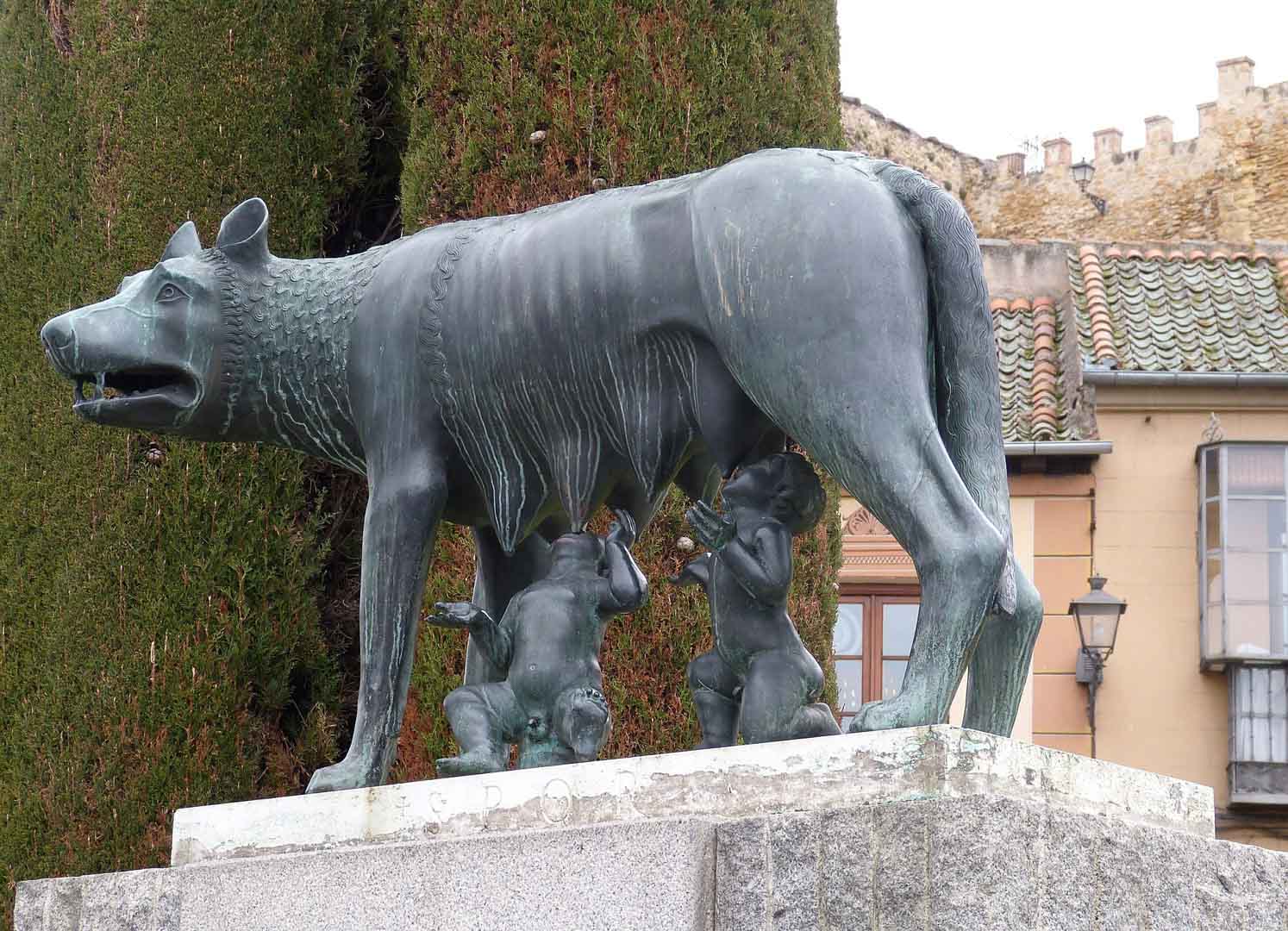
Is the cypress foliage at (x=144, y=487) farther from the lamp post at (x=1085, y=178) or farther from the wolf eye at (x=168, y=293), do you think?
the lamp post at (x=1085, y=178)

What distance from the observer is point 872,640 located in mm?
14961

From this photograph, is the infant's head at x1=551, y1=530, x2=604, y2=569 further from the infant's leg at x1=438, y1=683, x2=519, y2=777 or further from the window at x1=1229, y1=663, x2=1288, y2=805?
the window at x1=1229, y1=663, x2=1288, y2=805

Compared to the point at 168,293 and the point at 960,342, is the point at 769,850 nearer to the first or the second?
the point at 960,342

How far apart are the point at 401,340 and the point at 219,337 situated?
47 cm

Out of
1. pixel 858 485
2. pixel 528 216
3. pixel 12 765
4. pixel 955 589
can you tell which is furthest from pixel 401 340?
pixel 12 765

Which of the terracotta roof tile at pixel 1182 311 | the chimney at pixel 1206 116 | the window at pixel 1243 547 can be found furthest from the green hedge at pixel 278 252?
the chimney at pixel 1206 116

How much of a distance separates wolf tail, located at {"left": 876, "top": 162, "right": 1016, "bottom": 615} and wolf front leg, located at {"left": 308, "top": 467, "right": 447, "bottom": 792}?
1.19 metres

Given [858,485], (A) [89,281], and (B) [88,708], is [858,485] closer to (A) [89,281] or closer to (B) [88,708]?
(B) [88,708]

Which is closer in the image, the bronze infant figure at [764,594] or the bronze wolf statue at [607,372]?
the bronze wolf statue at [607,372]

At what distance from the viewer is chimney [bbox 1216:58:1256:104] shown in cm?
3008

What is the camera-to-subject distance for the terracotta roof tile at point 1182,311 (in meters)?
15.2

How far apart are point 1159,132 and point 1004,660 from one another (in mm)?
28209

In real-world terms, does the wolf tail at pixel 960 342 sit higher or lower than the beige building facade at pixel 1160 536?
lower

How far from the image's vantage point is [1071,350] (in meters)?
15.7
